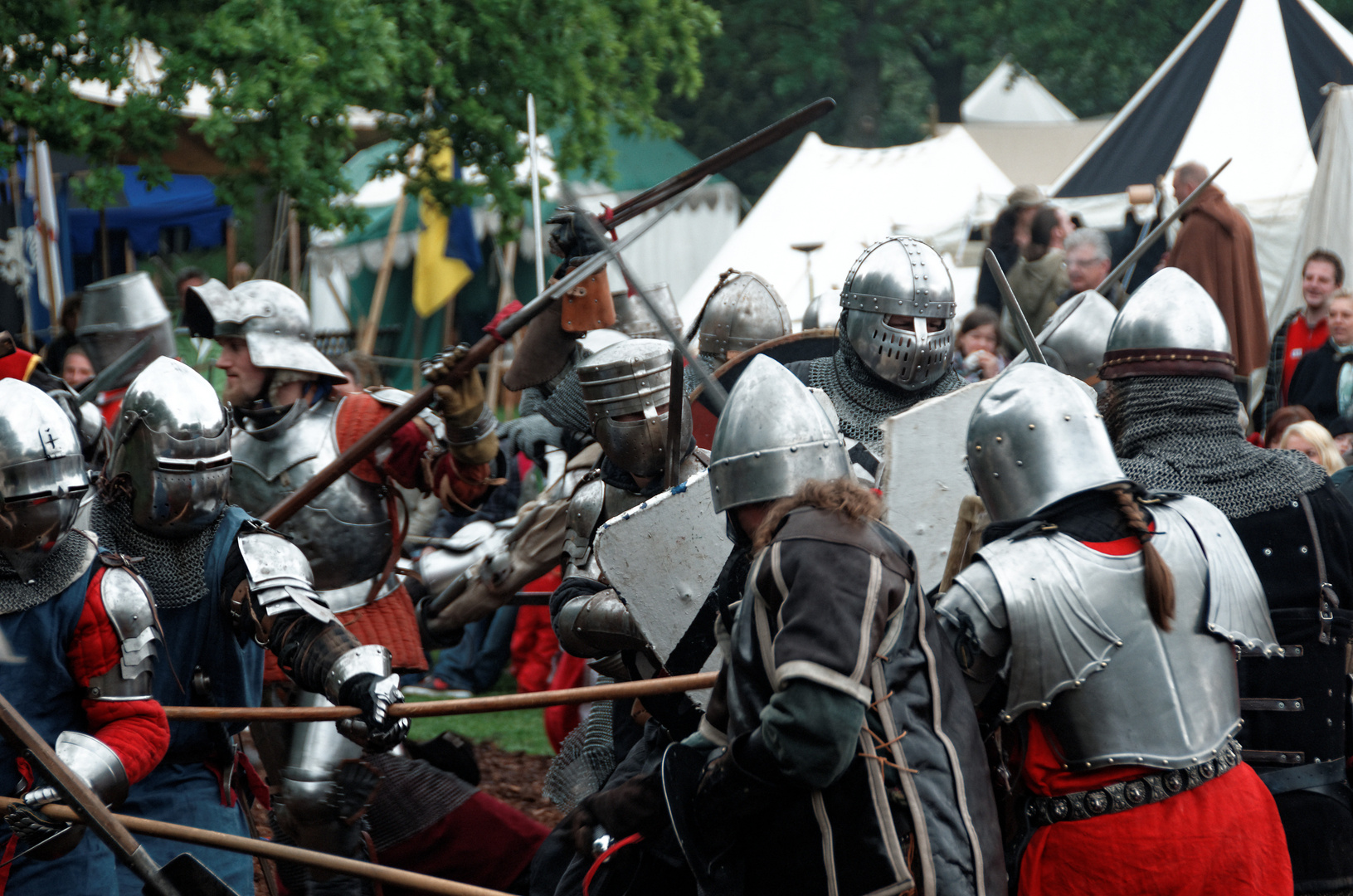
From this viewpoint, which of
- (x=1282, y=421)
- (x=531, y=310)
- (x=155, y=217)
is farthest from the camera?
(x=155, y=217)

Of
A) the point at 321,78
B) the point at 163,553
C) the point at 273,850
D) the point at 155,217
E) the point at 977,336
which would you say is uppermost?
the point at 321,78

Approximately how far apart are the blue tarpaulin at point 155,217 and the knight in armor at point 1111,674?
45.1 feet

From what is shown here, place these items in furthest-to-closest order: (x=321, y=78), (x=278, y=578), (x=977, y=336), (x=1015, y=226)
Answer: (x=321, y=78), (x=1015, y=226), (x=977, y=336), (x=278, y=578)

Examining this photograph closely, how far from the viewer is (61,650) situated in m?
3.21

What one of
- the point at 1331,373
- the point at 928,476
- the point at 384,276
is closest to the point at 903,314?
the point at 928,476

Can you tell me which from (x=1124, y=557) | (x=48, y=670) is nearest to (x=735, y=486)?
(x=1124, y=557)

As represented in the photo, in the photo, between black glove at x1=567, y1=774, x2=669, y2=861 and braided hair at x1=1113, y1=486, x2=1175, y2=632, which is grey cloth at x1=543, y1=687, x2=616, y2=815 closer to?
black glove at x1=567, y1=774, x2=669, y2=861

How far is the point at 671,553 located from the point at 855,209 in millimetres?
10687

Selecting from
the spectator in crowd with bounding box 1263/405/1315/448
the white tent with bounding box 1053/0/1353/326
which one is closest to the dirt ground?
the spectator in crowd with bounding box 1263/405/1315/448

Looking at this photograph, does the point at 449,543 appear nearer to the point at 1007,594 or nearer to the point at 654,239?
the point at 1007,594

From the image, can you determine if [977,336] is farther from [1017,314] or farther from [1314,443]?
[1017,314]

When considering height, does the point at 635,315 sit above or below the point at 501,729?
above

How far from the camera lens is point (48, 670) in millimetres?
3205

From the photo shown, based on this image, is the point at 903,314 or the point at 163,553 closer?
the point at 163,553
